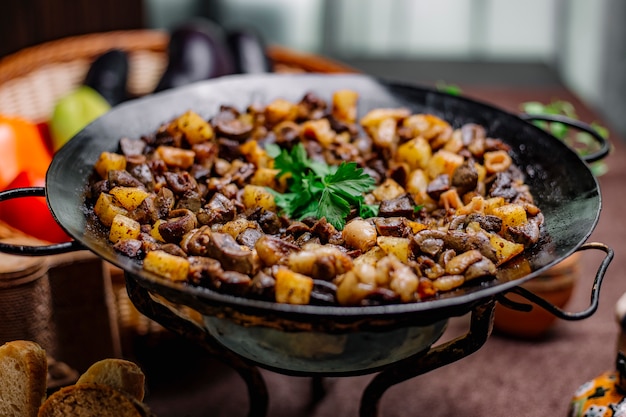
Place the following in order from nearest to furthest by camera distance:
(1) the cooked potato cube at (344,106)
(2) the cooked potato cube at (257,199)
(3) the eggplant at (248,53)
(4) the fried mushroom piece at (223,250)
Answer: (4) the fried mushroom piece at (223,250) → (2) the cooked potato cube at (257,199) → (1) the cooked potato cube at (344,106) → (3) the eggplant at (248,53)

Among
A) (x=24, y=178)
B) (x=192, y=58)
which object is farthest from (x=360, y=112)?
(x=192, y=58)

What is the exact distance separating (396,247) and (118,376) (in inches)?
27.3

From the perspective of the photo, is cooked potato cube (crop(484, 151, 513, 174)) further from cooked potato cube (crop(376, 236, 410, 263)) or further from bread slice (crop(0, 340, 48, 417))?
bread slice (crop(0, 340, 48, 417))

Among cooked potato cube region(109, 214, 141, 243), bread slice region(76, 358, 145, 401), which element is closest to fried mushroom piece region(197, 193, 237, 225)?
cooked potato cube region(109, 214, 141, 243)

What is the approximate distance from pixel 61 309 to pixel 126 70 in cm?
135

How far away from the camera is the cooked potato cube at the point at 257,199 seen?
167 centimetres

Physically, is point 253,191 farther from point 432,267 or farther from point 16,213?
point 16,213

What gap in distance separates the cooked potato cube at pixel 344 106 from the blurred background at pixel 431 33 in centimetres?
285

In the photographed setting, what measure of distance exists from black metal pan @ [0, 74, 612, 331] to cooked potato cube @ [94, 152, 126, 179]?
36mm

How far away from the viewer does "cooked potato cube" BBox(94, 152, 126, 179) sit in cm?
167

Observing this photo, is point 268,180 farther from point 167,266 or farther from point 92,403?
point 92,403

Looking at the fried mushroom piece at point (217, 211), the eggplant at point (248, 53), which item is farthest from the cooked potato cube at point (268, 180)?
the eggplant at point (248, 53)

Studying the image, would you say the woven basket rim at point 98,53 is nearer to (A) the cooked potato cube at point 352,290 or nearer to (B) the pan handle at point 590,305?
(B) the pan handle at point 590,305

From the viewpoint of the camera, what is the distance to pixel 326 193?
1629 millimetres
